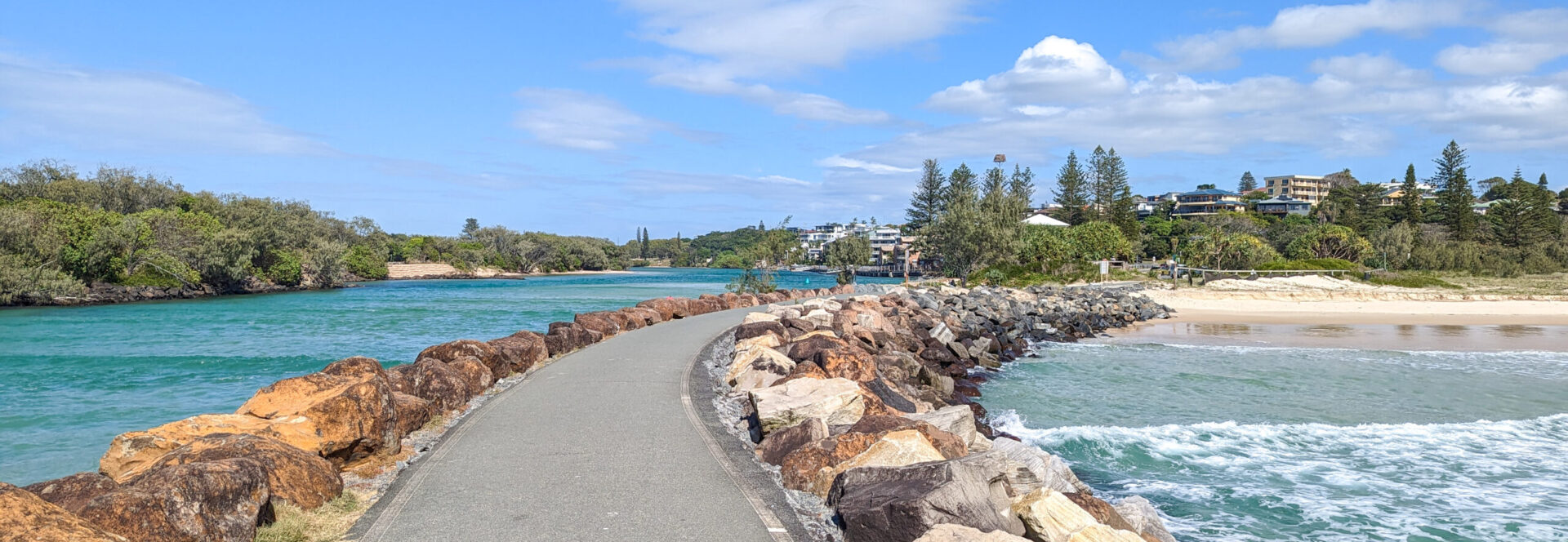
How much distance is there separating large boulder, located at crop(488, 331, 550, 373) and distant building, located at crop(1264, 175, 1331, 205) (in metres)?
145

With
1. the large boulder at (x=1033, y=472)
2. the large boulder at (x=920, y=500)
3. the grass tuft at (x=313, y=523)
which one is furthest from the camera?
the large boulder at (x=1033, y=472)

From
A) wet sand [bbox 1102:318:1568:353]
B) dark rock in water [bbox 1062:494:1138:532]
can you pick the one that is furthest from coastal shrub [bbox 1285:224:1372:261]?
dark rock in water [bbox 1062:494:1138:532]

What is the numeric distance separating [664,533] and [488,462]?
7.73 ft

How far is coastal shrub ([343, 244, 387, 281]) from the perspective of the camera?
90.6 meters

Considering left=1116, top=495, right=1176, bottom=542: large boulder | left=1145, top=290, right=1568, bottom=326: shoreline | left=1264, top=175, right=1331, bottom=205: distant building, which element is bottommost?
left=1145, top=290, right=1568, bottom=326: shoreline

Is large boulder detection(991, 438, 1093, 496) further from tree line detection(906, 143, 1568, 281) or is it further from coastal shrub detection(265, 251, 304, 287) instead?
coastal shrub detection(265, 251, 304, 287)

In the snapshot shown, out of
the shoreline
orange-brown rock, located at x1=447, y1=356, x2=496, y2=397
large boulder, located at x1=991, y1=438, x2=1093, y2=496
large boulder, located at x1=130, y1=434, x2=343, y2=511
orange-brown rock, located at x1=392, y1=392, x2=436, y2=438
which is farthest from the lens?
the shoreline

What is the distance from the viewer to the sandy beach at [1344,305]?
2995 cm

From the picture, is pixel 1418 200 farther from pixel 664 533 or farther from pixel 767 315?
pixel 664 533

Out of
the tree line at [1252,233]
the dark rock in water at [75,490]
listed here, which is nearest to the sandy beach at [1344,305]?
the tree line at [1252,233]

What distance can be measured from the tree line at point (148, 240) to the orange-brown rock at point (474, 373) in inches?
1718

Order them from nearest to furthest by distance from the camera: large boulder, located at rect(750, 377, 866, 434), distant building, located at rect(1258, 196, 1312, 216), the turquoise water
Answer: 1. large boulder, located at rect(750, 377, 866, 434)
2. the turquoise water
3. distant building, located at rect(1258, 196, 1312, 216)

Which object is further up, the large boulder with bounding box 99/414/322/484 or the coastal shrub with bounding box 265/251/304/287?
the coastal shrub with bounding box 265/251/304/287

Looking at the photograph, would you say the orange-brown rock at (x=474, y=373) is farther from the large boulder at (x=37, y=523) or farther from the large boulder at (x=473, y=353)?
the large boulder at (x=37, y=523)
